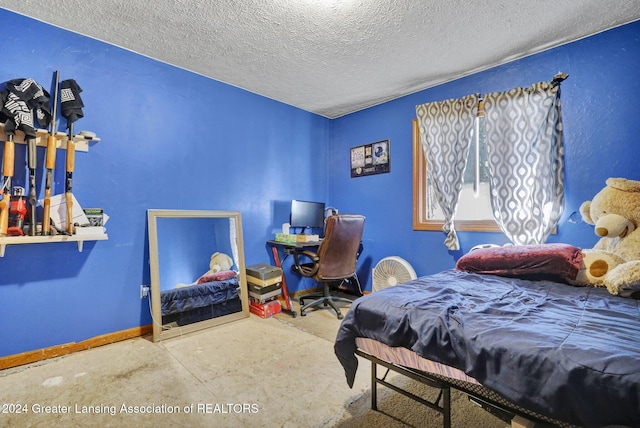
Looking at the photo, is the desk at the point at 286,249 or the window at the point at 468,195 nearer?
the window at the point at 468,195

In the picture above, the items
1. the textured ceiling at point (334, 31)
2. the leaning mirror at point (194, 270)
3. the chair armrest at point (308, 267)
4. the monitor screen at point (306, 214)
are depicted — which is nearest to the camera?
the textured ceiling at point (334, 31)

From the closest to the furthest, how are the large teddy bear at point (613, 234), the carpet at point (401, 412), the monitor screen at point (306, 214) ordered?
the carpet at point (401, 412) → the large teddy bear at point (613, 234) → the monitor screen at point (306, 214)

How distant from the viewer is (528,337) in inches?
37.8

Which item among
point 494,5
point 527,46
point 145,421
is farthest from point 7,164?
point 527,46

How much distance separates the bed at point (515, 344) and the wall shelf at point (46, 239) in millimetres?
1931

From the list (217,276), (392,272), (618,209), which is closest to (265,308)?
(217,276)

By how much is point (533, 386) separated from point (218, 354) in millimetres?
1961

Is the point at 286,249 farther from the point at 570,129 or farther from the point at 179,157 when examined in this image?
the point at 570,129

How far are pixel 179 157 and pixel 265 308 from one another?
169 cm

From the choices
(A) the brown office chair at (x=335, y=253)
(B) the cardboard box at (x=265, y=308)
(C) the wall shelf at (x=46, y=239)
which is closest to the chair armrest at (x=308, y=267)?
(A) the brown office chair at (x=335, y=253)

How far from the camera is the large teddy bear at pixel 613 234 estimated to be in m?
1.65

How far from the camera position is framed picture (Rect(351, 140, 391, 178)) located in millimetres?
3445

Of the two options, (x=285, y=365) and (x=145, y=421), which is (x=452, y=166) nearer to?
(x=285, y=365)

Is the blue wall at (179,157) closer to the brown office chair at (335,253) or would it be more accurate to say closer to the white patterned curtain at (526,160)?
the white patterned curtain at (526,160)
